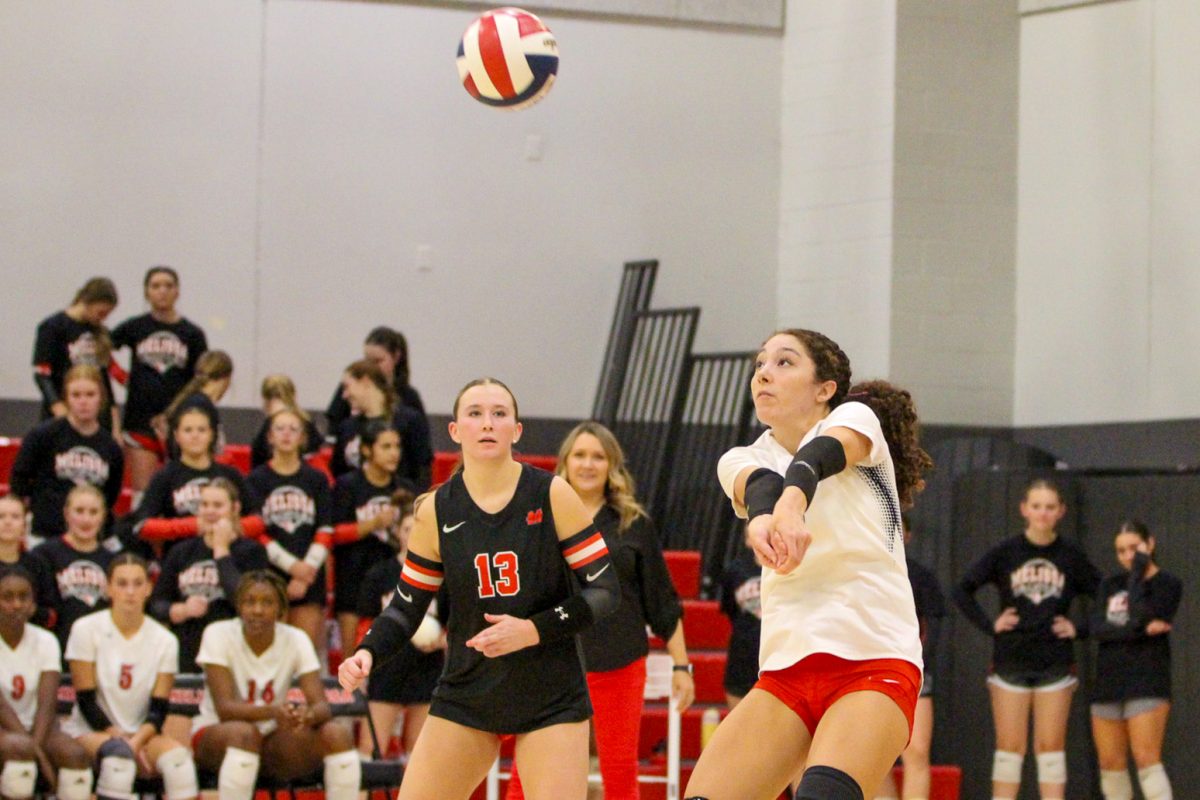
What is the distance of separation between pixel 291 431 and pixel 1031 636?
3828mm

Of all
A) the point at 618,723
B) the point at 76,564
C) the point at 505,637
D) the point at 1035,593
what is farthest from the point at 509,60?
the point at 1035,593

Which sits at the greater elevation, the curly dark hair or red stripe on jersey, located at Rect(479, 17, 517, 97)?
red stripe on jersey, located at Rect(479, 17, 517, 97)

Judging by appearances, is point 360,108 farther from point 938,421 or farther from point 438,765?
point 438,765

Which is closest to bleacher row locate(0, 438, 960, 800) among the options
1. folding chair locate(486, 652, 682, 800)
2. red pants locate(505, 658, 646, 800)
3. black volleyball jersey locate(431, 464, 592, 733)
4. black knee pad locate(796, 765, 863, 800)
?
folding chair locate(486, 652, 682, 800)

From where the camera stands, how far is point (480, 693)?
4.52m

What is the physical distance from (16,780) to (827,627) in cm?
432

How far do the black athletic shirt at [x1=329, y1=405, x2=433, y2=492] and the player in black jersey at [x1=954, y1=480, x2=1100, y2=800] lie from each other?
2.99 m

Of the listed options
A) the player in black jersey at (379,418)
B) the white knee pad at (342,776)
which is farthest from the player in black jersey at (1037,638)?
the white knee pad at (342,776)

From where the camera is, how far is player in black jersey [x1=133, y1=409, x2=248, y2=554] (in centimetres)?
798

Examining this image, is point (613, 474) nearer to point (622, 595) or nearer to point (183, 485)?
point (622, 595)

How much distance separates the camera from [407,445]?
9.02 meters

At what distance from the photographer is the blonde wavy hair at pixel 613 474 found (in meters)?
6.41

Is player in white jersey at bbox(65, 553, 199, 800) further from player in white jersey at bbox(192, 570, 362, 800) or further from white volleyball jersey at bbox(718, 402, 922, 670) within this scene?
white volleyball jersey at bbox(718, 402, 922, 670)

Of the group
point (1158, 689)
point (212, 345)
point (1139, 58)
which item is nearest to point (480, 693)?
point (1158, 689)
